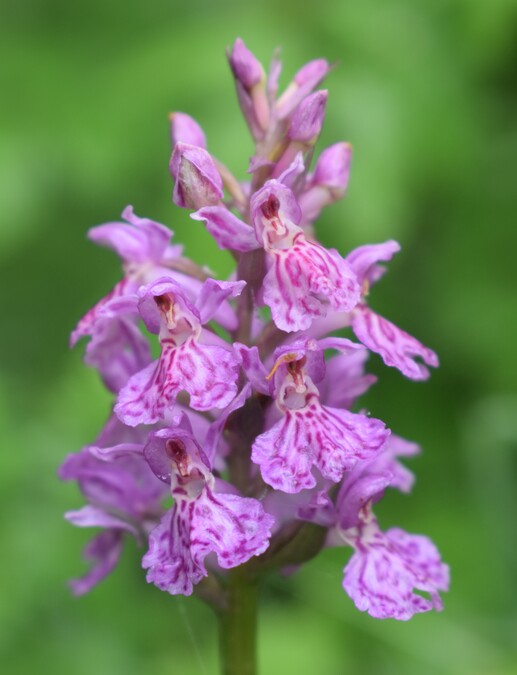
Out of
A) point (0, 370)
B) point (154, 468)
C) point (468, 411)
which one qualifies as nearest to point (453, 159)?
point (468, 411)

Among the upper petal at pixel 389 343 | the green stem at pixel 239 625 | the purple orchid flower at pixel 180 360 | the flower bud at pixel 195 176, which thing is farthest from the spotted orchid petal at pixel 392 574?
the flower bud at pixel 195 176

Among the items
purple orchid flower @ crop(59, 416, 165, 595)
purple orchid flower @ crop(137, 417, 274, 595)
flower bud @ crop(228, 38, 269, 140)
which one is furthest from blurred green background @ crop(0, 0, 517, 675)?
purple orchid flower @ crop(137, 417, 274, 595)

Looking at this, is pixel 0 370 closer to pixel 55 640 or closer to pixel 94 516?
pixel 55 640

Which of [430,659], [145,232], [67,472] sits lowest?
[430,659]

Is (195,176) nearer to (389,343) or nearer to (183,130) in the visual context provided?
(183,130)

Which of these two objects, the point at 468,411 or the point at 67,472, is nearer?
the point at 67,472

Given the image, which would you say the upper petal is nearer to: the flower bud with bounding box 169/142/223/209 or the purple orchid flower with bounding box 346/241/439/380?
the purple orchid flower with bounding box 346/241/439/380
